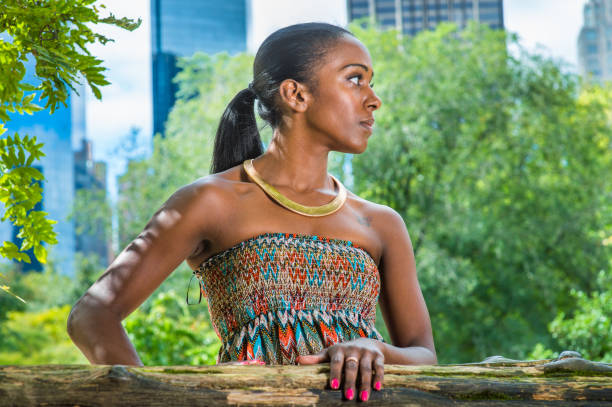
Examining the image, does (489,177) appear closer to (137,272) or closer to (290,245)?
(290,245)

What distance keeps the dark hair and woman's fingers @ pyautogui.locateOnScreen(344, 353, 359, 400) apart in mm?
952

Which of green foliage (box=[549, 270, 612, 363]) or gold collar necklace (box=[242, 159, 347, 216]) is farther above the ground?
gold collar necklace (box=[242, 159, 347, 216])

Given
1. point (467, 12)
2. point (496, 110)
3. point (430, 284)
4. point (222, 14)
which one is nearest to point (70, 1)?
point (430, 284)

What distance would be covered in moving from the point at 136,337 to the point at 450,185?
35.6 ft

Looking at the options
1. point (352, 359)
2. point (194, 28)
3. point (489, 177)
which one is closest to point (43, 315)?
point (489, 177)

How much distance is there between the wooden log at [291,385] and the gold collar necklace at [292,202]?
691 mm

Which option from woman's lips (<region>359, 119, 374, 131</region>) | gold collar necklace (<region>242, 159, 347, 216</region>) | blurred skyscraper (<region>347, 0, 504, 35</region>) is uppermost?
blurred skyscraper (<region>347, 0, 504, 35</region>)

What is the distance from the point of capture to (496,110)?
18438 mm

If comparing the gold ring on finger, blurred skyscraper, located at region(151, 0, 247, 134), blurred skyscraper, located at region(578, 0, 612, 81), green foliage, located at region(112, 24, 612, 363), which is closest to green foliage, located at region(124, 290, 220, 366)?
the gold ring on finger

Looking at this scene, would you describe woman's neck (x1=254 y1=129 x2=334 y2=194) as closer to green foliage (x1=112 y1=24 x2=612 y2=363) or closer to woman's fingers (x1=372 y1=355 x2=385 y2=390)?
woman's fingers (x1=372 y1=355 x2=385 y2=390)

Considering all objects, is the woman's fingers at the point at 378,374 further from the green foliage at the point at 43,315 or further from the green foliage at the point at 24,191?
the green foliage at the point at 43,315

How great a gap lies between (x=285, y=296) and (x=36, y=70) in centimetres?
81

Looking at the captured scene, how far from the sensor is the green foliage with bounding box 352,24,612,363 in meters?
17.5

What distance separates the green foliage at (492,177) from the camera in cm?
1745
